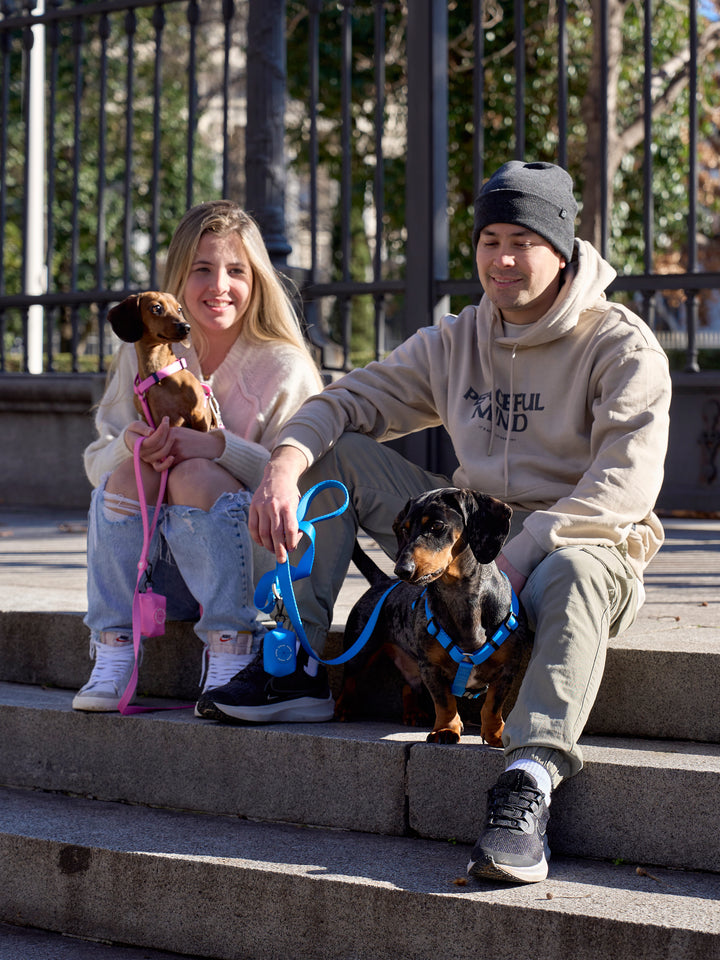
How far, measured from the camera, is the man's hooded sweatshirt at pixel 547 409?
2.88 m

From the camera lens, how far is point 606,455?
2.92 metres

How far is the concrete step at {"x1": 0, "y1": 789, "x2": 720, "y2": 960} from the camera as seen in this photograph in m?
2.30

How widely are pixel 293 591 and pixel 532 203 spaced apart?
128cm

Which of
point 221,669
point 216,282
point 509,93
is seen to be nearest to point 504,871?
point 221,669

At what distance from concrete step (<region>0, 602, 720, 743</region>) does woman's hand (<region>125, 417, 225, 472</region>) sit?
0.57m

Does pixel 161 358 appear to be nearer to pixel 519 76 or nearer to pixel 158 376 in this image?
pixel 158 376

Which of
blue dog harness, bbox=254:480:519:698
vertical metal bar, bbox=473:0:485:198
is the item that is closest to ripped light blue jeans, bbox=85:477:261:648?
blue dog harness, bbox=254:480:519:698

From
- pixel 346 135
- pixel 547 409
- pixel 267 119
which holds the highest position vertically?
pixel 267 119

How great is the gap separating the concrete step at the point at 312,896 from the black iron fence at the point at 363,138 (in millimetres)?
3052

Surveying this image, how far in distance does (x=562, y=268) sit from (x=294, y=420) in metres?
0.90

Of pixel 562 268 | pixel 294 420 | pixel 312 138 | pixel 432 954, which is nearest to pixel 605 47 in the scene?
pixel 312 138

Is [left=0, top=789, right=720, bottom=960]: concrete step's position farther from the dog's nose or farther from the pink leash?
the dog's nose

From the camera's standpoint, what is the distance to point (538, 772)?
250 centimetres

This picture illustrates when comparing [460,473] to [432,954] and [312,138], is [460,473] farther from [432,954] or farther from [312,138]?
[312,138]
